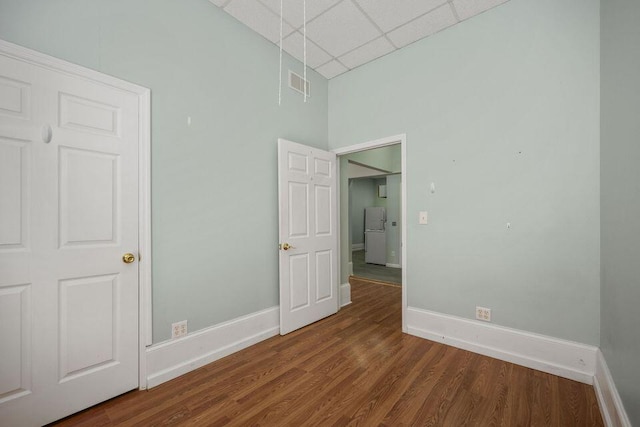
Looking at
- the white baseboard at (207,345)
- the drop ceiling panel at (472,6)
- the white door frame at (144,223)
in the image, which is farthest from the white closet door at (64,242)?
the drop ceiling panel at (472,6)

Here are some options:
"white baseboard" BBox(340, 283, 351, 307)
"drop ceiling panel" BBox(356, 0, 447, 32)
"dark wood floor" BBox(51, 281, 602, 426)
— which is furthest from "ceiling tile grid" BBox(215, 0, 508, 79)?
"dark wood floor" BBox(51, 281, 602, 426)

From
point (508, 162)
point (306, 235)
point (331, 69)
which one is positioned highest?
point (331, 69)

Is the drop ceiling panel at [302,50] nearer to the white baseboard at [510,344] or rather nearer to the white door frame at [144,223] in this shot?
the white door frame at [144,223]

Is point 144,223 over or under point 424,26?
under

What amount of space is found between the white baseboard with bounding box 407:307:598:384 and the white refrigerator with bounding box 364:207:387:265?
12.8 feet

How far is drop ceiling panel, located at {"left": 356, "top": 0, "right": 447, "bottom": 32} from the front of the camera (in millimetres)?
2318

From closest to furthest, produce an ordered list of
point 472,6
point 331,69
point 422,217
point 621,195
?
point 621,195 < point 472,6 < point 422,217 < point 331,69

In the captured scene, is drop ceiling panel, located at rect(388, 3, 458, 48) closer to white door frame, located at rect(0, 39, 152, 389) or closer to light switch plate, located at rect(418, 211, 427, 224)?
light switch plate, located at rect(418, 211, 427, 224)

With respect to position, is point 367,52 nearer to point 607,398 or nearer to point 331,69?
point 331,69

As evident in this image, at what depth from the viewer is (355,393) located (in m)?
1.84

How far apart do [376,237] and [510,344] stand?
4.62 m

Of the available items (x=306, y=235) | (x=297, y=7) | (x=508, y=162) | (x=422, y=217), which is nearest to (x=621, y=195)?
(x=508, y=162)

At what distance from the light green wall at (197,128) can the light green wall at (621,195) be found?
2602mm

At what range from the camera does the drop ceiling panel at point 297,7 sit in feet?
7.61
